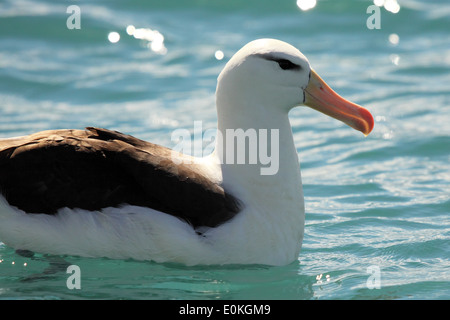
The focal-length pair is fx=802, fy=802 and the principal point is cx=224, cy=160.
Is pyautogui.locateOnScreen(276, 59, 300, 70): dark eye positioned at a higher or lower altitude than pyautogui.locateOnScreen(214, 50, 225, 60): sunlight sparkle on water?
lower

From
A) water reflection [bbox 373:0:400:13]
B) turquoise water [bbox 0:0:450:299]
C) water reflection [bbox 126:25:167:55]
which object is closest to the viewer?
turquoise water [bbox 0:0:450:299]

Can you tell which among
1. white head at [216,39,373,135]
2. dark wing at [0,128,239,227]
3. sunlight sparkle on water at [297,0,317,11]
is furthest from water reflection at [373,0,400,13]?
dark wing at [0,128,239,227]

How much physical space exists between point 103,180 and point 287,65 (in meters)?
1.70

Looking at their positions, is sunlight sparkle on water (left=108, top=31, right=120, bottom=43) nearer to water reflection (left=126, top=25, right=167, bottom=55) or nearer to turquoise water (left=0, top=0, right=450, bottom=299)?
turquoise water (left=0, top=0, right=450, bottom=299)

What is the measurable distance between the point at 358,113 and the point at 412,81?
638 centimetres

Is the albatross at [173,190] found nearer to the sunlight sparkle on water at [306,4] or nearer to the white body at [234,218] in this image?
the white body at [234,218]

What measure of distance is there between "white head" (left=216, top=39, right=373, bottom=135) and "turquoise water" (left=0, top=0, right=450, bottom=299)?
50.9 inches

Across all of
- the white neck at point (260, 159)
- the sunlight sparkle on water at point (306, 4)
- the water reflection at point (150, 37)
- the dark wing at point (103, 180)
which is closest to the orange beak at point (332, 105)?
the white neck at point (260, 159)

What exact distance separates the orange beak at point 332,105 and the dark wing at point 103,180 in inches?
43.1

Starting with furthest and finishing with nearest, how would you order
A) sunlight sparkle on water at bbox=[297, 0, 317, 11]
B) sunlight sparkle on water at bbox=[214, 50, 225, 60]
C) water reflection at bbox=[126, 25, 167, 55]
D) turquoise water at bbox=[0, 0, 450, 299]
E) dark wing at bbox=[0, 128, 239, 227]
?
1. sunlight sparkle on water at bbox=[297, 0, 317, 11]
2. water reflection at bbox=[126, 25, 167, 55]
3. sunlight sparkle on water at bbox=[214, 50, 225, 60]
4. turquoise water at bbox=[0, 0, 450, 299]
5. dark wing at bbox=[0, 128, 239, 227]

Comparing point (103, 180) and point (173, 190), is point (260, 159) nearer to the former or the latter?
point (173, 190)

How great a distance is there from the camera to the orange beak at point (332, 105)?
6.52 m

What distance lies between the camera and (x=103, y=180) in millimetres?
6117

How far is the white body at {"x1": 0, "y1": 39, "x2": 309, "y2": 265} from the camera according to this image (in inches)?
239
